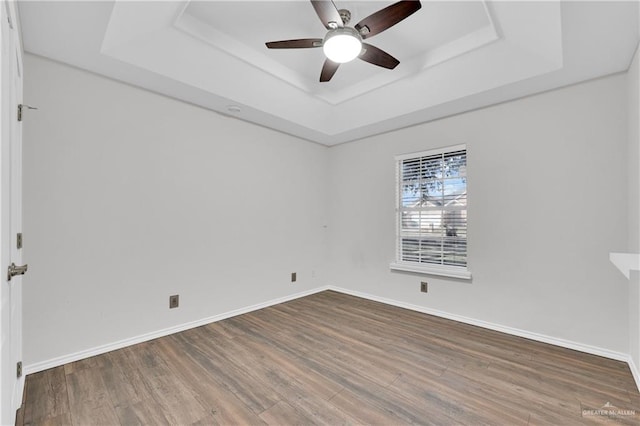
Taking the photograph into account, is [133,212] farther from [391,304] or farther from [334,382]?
[391,304]

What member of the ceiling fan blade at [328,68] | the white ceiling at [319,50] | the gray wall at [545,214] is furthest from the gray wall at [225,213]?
the ceiling fan blade at [328,68]

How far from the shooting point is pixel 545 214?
279cm

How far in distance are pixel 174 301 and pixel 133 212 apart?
995mm

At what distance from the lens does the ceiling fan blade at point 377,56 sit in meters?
2.26

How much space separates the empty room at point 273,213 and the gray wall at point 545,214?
0.02 m

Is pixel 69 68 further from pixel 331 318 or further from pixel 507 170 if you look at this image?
pixel 507 170

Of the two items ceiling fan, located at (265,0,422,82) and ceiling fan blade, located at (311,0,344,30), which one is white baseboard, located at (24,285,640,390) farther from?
ceiling fan blade, located at (311,0,344,30)

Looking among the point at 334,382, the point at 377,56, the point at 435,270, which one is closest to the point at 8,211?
the point at 334,382

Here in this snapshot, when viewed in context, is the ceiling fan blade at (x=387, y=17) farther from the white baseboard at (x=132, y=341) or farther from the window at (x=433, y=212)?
the white baseboard at (x=132, y=341)

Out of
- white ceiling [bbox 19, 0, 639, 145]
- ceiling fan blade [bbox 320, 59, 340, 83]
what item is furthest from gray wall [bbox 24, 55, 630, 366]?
→ ceiling fan blade [bbox 320, 59, 340, 83]

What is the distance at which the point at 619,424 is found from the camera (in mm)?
1674

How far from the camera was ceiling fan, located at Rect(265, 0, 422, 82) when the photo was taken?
183 centimetres

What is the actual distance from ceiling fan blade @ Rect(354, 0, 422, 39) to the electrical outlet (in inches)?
118

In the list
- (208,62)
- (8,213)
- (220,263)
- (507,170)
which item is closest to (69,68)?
(208,62)
